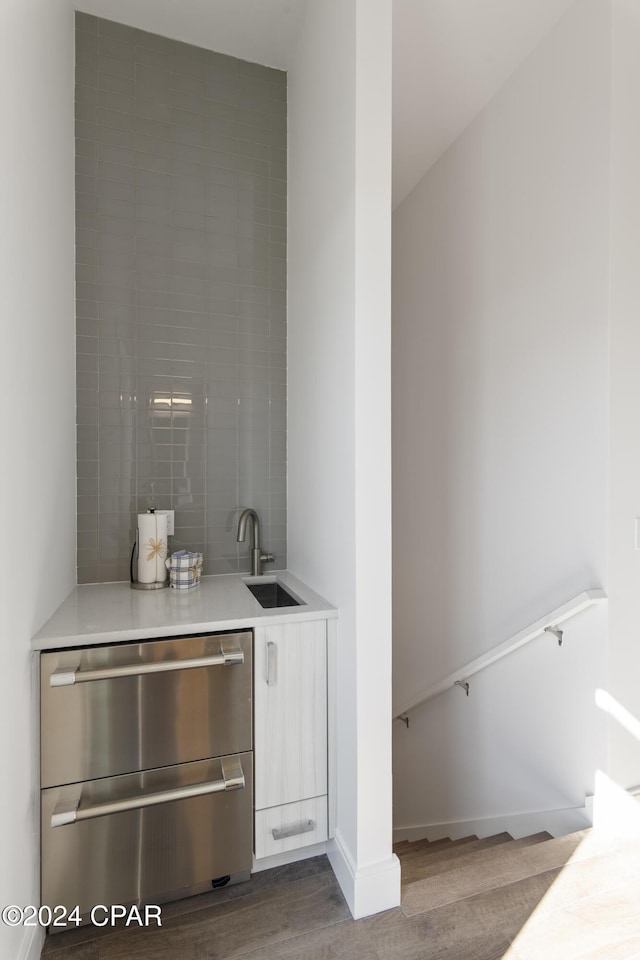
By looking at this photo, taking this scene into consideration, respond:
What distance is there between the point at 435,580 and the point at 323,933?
1811 millimetres

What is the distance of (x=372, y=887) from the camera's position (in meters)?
1.46

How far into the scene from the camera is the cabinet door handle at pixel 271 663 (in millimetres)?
1600

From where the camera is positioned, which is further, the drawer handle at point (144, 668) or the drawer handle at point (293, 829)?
the drawer handle at point (293, 829)

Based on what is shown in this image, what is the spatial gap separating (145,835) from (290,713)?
19.9 inches

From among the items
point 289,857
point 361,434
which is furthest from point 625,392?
point 289,857

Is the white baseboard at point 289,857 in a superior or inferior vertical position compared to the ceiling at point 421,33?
inferior

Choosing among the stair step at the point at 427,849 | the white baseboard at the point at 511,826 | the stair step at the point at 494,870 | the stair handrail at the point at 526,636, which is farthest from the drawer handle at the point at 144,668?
the white baseboard at the point at 511,826

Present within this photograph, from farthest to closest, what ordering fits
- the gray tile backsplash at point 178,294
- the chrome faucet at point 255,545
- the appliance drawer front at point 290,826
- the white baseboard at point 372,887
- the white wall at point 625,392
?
1. the chrome faucet at point 255,545
2. the gray tile backsplash at point 178,294
3. the white wall at point 625,392
4. the appliance drawer front at point 290,826
5. the white baseboard at point 372,887

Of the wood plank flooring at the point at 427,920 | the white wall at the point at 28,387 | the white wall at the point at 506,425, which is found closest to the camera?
the white wall at the point at 28,387

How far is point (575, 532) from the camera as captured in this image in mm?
1994

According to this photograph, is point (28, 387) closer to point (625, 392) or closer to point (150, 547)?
point (150, 547)

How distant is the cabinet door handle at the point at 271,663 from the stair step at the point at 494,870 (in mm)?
711

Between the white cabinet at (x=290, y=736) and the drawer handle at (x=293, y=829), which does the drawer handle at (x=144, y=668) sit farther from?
the drawer handle at (x=293, y=829)

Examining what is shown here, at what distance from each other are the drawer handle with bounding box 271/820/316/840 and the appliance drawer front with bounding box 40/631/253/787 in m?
0.28
